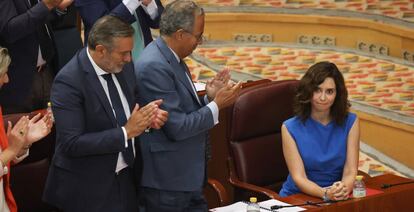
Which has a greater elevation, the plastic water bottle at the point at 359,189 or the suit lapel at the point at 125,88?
the suit lapel at the point at 125,88

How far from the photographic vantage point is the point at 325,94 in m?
3.78

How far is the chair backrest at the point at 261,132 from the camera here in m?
3.93

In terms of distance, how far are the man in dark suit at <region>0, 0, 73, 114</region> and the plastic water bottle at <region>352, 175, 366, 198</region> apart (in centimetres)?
151

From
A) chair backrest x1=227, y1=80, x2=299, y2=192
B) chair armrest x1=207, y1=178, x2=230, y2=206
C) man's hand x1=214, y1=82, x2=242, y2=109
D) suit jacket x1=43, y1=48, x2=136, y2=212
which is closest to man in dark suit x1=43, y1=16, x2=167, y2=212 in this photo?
suit jacket x1=43, y1=48, x2=136, y2=212

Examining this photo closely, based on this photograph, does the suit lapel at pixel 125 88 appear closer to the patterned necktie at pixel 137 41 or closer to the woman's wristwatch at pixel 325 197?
the woman's wristwatch at pixel 325 197

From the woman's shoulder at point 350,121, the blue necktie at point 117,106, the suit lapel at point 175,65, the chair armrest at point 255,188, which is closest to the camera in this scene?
the blue necktie at point 117,106

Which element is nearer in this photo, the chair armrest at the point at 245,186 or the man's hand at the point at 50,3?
the chair armrest at the point at 245,186

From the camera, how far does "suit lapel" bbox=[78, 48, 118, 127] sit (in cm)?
316

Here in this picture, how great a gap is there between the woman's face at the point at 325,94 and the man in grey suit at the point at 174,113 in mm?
543

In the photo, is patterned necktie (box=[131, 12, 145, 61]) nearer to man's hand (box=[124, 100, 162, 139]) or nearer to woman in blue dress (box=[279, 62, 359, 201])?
woman in blue dress (box=[279, 62, 359, 201])

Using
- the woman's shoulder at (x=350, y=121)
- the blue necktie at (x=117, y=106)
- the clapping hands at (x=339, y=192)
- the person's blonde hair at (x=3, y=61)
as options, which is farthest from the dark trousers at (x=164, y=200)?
the woman's shoulder at (x=350, y=121)

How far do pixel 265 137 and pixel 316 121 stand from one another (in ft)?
0.89

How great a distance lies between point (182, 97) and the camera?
3.34 meters

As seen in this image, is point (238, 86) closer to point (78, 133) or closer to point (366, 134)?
point (78, 133)
